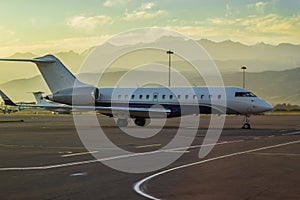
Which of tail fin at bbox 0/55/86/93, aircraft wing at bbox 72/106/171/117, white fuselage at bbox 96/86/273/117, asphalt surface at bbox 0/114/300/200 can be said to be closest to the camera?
asphalt surface at bbox 0/114/300/200

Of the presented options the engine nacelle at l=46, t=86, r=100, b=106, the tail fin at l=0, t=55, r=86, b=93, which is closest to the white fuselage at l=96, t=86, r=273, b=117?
the engine nacelle at l=46, t=86, r=100, b=106

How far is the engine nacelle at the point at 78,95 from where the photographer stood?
3897 centimetres

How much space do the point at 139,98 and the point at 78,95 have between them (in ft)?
16.3

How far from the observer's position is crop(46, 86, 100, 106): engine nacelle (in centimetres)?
3897

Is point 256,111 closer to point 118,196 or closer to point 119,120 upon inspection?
point 119,120

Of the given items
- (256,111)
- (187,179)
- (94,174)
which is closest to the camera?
(187,179)

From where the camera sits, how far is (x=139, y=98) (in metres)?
39.6

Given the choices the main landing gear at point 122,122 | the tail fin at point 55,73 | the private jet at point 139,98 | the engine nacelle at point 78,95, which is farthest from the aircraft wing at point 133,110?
the tail fin at point 55,73

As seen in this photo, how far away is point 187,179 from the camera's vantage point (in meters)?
11.4

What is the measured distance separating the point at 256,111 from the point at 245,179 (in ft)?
80.5

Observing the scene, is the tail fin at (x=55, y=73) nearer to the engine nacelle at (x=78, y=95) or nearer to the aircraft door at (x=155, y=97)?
the engine nacelle at (x=78, y=95)

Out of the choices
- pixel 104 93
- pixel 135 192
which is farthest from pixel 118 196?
pixel 104 93

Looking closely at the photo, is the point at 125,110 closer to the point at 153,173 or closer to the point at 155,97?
the point at 155,97

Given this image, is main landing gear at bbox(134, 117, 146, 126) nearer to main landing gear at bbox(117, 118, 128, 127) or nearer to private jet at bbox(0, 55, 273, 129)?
private jet at bbox(0, 55, 273, 129)
